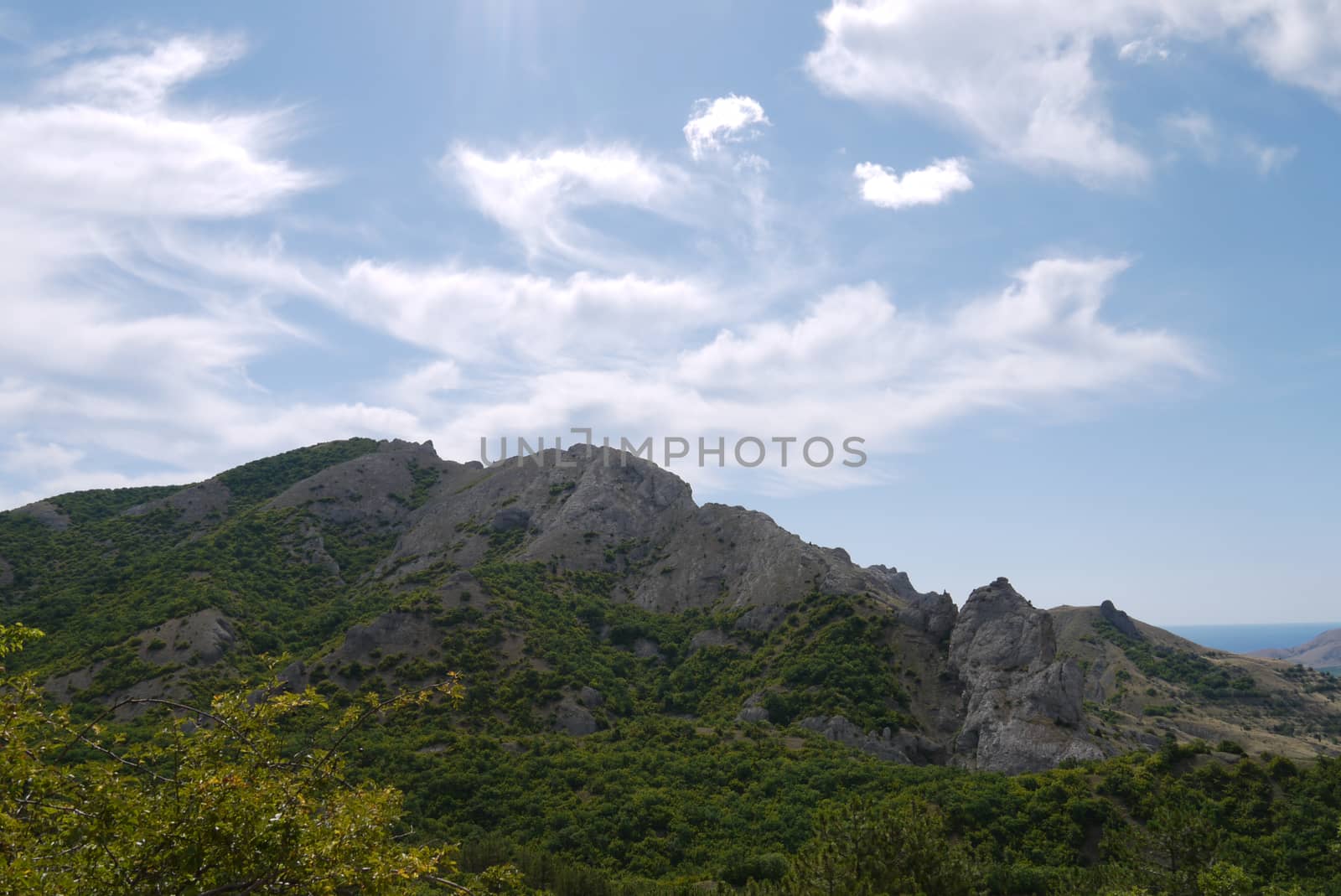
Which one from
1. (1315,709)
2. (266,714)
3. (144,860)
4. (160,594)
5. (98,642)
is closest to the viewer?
(144,860)

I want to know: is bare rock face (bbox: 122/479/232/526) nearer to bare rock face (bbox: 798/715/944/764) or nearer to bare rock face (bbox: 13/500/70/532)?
bare rock face (bbox: 13/500/70/532)

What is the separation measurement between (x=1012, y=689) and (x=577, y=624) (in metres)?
60.2

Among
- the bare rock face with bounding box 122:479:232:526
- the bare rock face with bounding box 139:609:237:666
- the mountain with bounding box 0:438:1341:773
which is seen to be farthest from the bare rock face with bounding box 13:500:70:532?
the bare rock face with bounding box 139:609:237:666

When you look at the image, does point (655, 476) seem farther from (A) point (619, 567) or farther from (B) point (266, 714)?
(B) point (266, 714)

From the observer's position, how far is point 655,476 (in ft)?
496

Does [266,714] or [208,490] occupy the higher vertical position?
[208,490]

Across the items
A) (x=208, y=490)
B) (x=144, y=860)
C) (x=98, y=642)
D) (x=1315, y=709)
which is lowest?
(x=1315, y=709)

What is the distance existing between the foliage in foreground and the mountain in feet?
211

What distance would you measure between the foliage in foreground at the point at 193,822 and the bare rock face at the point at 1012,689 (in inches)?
2689

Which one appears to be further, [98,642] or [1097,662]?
[1097,662]

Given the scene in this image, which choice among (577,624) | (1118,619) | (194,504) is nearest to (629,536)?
(577,624)

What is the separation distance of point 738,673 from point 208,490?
123 m

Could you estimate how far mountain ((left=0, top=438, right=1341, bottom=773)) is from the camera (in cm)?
8019

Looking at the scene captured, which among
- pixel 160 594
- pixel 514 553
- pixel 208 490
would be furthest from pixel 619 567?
pixel 208 490
